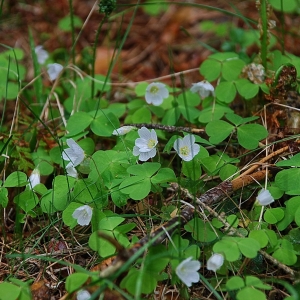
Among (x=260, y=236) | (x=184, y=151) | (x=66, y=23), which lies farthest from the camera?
(x=66, y=23)

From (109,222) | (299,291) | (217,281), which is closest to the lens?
(299,291)

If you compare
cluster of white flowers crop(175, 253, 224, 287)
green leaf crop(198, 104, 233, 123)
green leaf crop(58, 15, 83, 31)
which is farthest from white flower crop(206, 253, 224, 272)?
green leaf crop(58, 15, 83, 31)

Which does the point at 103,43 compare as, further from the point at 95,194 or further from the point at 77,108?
the point at 95,194

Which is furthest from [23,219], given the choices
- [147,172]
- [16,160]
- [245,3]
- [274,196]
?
[245,3]

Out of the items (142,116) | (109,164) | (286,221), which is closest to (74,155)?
(109,164)

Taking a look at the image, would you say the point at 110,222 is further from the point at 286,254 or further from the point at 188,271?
the point at 286,254

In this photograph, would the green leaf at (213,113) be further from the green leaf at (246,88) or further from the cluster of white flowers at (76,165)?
the cluster of white flowers at (76,165)

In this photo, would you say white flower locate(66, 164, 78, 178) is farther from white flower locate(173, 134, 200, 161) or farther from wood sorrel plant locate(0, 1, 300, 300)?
white flower locate(173, 134, 200, 161)
